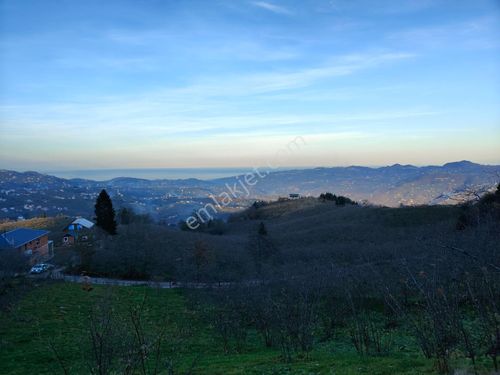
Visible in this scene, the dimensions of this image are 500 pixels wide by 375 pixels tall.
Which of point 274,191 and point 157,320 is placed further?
point 274,191

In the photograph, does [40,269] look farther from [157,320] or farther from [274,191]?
[274,191]

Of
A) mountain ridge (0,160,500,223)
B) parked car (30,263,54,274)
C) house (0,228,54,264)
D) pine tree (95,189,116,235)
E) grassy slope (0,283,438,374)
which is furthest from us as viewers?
mountain ridge (0,160,500,223)

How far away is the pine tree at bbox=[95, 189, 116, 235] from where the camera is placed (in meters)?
32.7

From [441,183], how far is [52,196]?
101 m

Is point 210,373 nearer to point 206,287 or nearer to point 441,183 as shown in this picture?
point 206,287

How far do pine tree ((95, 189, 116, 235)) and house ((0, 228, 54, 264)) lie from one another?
5527 mm

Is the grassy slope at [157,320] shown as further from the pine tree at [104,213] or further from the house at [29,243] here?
the pine tree at [104,213]

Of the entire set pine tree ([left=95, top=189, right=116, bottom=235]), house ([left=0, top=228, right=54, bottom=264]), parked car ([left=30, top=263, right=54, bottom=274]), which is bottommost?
parked car ([left=30, top=263, right=54, bottom=274])

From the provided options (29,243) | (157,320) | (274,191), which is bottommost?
(157,320)

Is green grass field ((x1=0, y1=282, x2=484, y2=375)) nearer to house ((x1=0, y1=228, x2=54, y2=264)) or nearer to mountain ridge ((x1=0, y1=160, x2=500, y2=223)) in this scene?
house ((x1=0, y1=228, x2=54, y2=264))

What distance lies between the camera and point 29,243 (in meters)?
31.6

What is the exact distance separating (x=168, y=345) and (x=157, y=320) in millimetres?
4403

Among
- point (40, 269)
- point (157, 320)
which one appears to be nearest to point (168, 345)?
point (157, 320)

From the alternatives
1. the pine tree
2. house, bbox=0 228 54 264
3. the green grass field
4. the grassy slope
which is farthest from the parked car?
the pine tree
